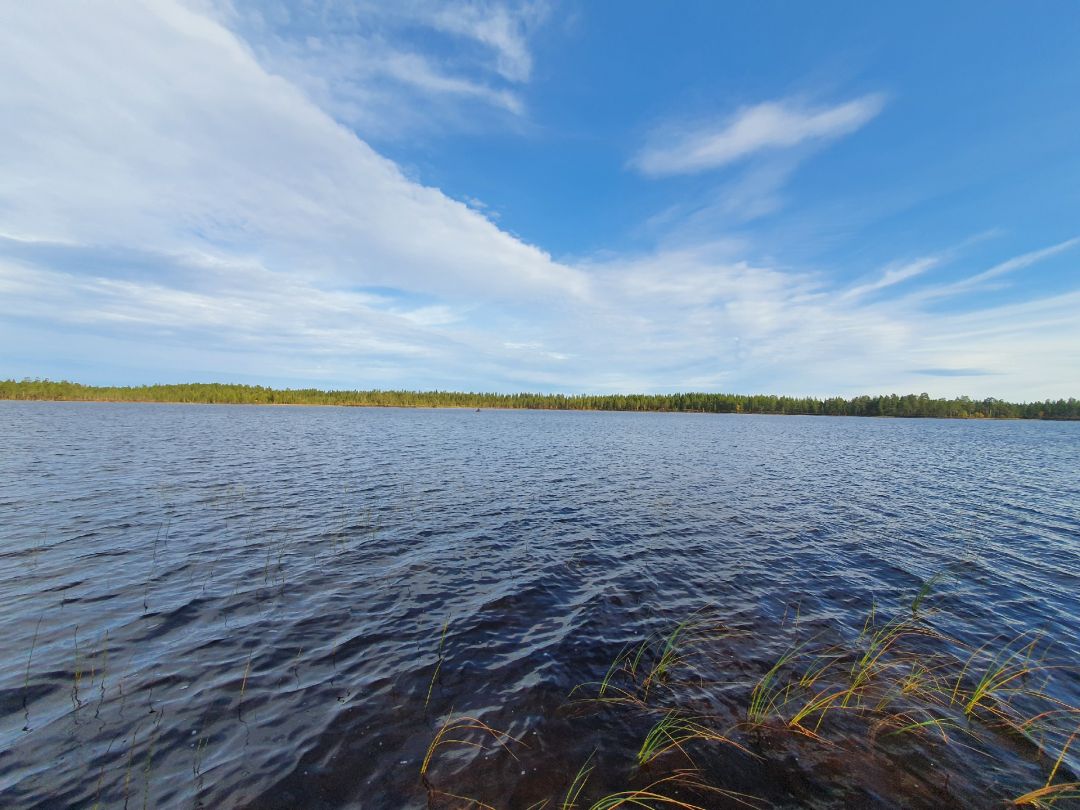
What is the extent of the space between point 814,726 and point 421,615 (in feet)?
33.3

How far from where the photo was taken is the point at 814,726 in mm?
8742

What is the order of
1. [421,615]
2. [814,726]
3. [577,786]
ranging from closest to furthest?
[577,786], [814,726], [421,615]

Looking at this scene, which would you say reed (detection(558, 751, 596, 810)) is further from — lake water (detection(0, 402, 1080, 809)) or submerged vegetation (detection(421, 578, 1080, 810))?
lake water (detection(0, 402, 1080, 809))

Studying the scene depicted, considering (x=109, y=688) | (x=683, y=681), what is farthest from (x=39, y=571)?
(x=683, y=681)

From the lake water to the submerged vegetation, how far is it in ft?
0.28

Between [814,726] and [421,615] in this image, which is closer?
[814,726]

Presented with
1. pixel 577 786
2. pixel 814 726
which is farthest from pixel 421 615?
pixel 814 726

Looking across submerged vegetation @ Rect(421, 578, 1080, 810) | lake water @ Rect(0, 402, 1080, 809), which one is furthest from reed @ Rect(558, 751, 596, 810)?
lake water @ Rect(0, 402, 1080, 809)

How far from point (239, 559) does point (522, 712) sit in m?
13.4

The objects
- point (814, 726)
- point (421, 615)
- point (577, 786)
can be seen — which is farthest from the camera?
point (421, 615)

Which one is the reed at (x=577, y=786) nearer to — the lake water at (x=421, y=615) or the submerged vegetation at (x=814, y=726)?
the submerged vegetation at (x=814, y=726)

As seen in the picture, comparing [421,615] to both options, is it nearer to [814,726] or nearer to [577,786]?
[577,786]

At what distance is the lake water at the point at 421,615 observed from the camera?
24.0ft

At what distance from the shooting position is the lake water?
24.0 ft
